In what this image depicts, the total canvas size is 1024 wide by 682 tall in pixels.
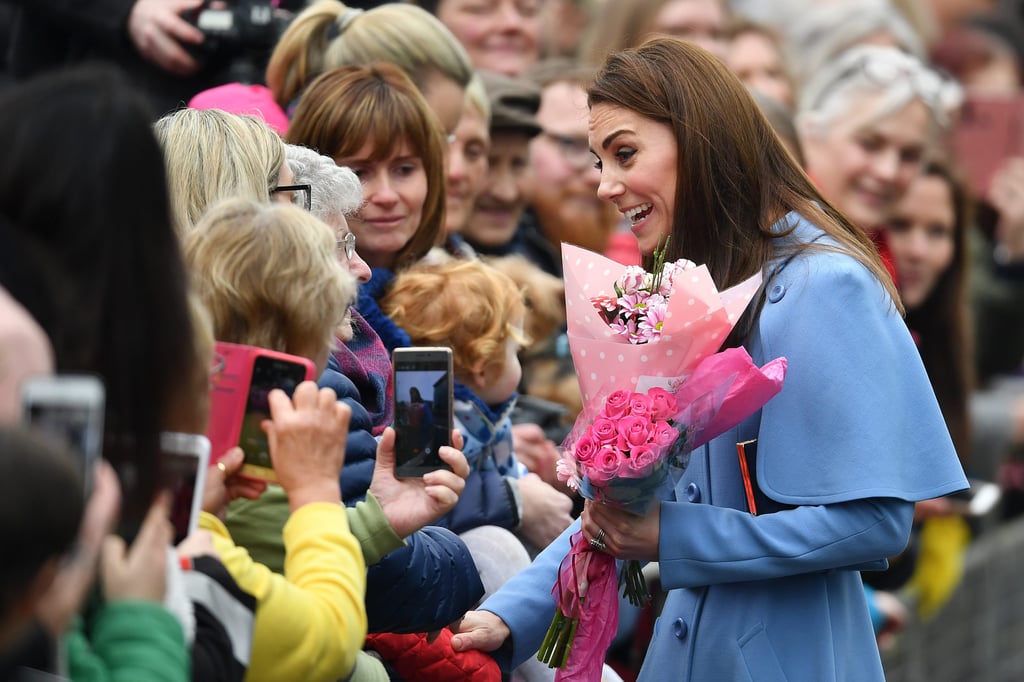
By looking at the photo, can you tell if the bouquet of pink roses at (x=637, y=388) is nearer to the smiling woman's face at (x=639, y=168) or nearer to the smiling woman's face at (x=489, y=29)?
the smiling woman's face at (x=639, y=168)

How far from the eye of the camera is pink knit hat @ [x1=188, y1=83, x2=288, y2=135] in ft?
14.8

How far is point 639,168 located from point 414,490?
0.88 meters

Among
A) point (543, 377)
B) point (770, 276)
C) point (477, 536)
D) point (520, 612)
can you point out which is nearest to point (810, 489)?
point (770, 276)

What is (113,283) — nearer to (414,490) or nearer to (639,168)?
(414,490)

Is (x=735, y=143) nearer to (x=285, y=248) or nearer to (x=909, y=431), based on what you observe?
(x=909, y=431)

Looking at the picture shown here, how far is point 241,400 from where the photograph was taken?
2734 mm

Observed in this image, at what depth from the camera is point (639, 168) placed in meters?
3.48

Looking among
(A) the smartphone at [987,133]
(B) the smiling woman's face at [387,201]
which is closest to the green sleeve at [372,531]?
(B) the smiling woman's face at [387,201]

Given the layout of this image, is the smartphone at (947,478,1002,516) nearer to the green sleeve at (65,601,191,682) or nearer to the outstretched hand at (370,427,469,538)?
the outstretched hand at (370,427,469,538)

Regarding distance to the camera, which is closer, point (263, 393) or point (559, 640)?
point (263, 393)

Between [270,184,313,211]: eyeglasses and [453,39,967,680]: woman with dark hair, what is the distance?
67cm

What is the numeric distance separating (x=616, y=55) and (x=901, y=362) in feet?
3.15

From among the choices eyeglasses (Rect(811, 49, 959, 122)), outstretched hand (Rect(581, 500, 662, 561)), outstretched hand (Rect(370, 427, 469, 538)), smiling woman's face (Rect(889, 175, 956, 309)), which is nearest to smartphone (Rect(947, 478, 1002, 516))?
smiling woman's face (Rect(889, 175, 956, 309))

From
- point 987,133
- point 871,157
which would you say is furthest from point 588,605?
point 987,133
